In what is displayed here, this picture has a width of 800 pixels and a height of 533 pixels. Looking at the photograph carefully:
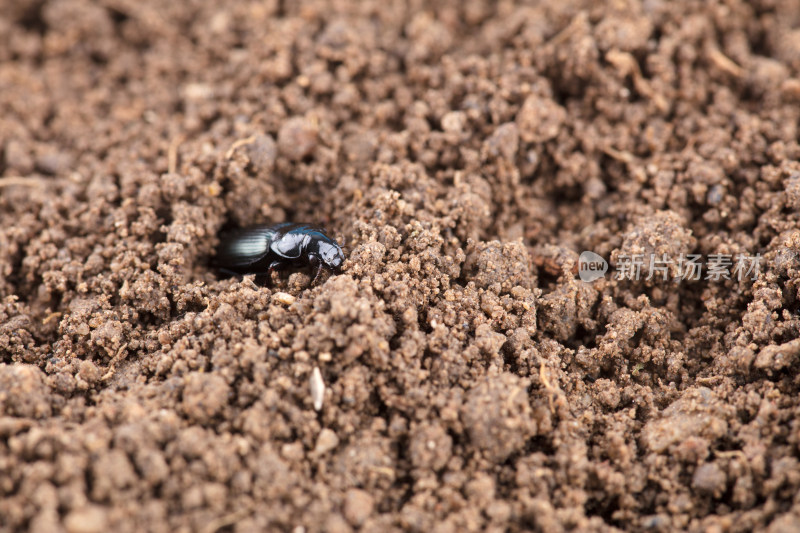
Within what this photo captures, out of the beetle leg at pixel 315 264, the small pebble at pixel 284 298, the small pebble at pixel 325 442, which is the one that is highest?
the beetle leg at pixel 315 264

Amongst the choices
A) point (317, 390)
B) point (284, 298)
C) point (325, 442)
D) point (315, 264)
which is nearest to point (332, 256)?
point (315, 264)

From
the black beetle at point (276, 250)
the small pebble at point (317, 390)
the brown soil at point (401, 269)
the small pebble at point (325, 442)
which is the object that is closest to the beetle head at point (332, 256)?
the black beetle at point (276, 250)

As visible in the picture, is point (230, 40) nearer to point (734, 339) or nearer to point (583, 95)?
point (583, 95)

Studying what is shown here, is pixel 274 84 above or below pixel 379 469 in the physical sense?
above

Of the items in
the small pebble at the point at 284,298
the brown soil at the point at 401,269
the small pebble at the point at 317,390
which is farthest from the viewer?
the small pebble at the point at 284,298

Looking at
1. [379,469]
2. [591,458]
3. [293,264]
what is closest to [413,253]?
[293,264]

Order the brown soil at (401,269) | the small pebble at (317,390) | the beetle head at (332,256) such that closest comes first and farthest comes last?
1. the brown soil at (401,269)
2. the small pebble at (317,390)
3. the beetle head at (332,256)

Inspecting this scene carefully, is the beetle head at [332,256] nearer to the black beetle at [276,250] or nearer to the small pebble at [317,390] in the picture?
the black beetle at [276,250]
